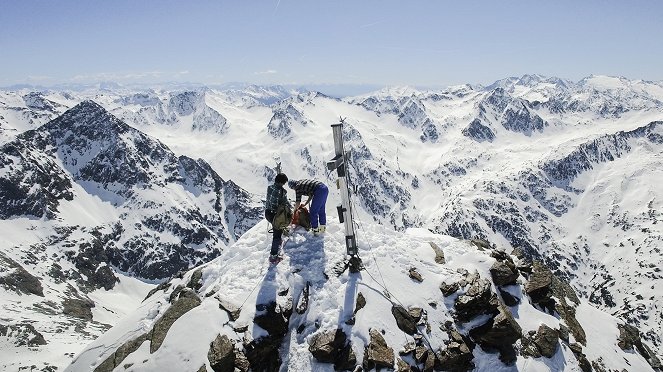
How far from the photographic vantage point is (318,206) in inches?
917

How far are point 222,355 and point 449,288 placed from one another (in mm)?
11361

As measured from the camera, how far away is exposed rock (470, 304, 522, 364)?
19.5 metres

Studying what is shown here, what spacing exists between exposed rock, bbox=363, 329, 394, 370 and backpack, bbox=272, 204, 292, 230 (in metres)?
6.85

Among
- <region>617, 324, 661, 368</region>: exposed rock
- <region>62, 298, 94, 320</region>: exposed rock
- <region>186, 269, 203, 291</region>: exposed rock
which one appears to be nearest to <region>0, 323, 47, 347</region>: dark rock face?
<region>62, 298, 94, 320</region>: exposed rock

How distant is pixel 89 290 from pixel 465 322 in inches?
7737

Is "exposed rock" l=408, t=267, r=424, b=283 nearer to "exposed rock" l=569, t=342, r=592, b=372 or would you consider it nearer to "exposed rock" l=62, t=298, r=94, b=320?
"exposed rock" l=569, t=342, r=592, b=372

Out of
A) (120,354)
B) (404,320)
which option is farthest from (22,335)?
(404,320)

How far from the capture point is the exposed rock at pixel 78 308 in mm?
127188

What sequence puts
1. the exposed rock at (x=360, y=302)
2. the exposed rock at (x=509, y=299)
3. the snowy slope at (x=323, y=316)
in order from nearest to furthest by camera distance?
the snowy slope at (x=323, y=316) → the exposed rock at (x=360, y=302) → the exposed rock at (x=509, y=299)

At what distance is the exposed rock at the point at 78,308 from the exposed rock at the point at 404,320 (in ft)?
439

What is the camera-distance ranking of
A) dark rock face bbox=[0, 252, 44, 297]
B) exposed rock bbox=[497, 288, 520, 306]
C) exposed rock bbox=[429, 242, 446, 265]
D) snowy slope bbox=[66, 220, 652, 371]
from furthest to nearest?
dark rock face bbox=[0, 252, 44, 297] → exposed rock bbox=[429, 242, 446, 265] → exposed rock bbox=[497, 288, 520, 306] → snowy slope bbox=[66, 220, 652, 371]

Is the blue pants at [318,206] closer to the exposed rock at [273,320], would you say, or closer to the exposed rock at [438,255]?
the exposed rock at [273,320]

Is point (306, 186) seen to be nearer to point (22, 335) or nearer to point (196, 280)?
point (196, 280)

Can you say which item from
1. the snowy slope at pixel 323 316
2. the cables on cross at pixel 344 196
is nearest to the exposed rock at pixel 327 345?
the snowy slope at pixel 323 316
